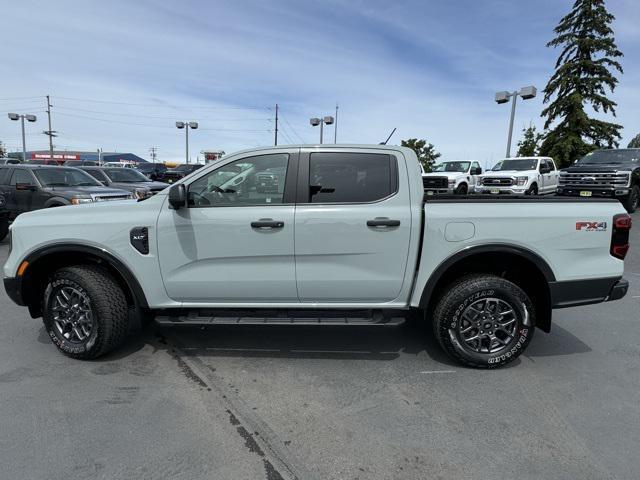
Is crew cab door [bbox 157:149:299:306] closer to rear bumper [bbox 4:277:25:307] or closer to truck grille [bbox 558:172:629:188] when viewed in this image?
rear bumper [bbox 4:277:25:307]

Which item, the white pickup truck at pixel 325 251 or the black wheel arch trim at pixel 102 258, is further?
the black wheel arch trim at pixel 102 258

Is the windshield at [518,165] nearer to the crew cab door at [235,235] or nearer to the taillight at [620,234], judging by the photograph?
the taillight at [620,234]

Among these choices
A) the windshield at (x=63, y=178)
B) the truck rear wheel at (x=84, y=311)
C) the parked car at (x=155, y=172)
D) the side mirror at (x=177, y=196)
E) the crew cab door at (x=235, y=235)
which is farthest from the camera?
the parked car at (x=155, y=172)

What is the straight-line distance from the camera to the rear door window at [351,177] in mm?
3453

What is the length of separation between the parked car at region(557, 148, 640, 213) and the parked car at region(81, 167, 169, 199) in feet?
44.8

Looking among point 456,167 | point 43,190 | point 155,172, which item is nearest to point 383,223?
point 43,190

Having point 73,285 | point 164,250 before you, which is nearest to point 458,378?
point 164,250

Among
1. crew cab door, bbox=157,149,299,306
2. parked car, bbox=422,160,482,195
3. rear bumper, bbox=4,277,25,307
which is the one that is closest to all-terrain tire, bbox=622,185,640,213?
parked car, bbox=422,160,482,195

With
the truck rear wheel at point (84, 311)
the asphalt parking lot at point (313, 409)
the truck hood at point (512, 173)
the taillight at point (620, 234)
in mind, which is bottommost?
the asphalt parking lot at point (313, 409)

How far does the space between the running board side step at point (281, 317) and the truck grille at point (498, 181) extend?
15.0 metres

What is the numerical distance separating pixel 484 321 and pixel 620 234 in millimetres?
1255

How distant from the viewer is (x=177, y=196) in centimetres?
328

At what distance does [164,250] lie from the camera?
11.4 feet

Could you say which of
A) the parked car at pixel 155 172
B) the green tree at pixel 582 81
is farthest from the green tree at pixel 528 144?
the parked car at pixel 155 172
